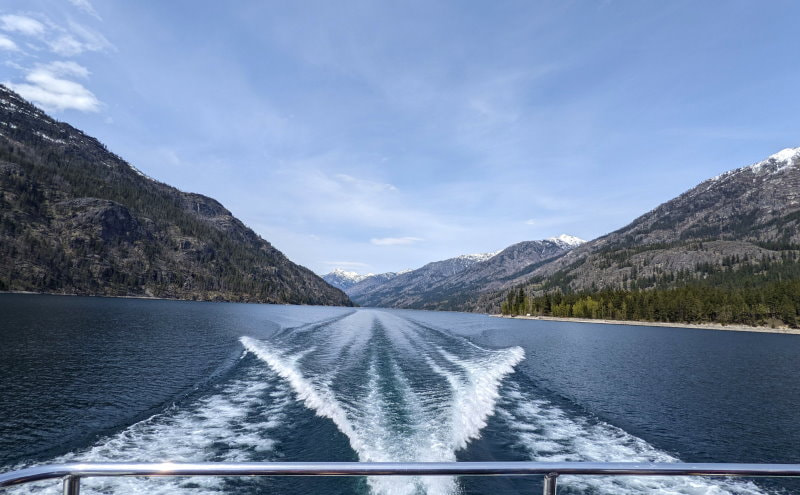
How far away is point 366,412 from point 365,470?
68.6 ft

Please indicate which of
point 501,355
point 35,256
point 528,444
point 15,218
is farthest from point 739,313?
point 15,218

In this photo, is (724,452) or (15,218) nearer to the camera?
(724,452)

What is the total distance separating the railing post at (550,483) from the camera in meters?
3.50

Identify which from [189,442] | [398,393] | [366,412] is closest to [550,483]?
[189,442]

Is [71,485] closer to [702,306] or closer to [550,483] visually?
[550,483]

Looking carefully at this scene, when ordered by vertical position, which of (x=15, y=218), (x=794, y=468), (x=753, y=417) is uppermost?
→ (x=15, y=218)

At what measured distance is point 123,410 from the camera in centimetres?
2183

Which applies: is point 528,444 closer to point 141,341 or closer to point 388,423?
point 388,423

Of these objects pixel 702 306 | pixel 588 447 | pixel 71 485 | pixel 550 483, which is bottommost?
pixel 588 447

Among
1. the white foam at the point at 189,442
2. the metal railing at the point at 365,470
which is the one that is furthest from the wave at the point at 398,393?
the metal railing at the point at 365,470

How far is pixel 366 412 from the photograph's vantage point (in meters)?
22.5

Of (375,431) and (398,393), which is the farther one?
(398,393)

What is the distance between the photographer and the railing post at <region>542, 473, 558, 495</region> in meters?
3.50

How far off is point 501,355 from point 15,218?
812 ft
